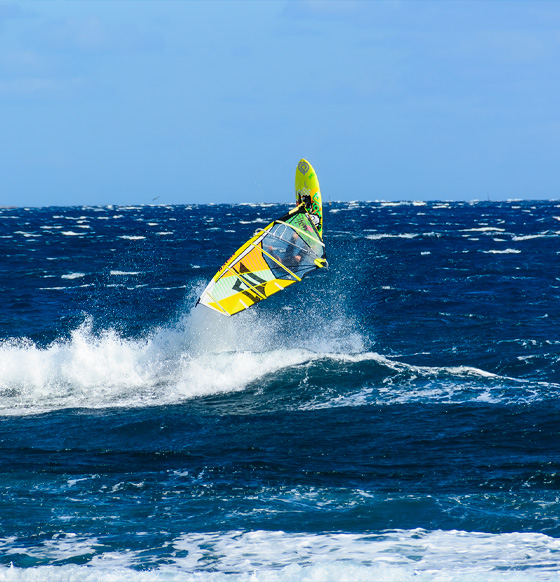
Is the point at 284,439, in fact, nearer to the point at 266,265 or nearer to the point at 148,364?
the point at 148,364

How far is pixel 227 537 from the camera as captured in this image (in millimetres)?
8500

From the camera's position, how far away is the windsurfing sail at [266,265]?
55.7 ft

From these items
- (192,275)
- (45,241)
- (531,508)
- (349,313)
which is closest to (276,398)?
(531,508)

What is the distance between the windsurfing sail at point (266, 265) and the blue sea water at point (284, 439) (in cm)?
158

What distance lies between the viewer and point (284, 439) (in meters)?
12.1

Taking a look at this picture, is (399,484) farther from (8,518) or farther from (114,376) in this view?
A: (114,376)

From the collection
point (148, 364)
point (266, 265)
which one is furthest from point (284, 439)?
point (266, 265)

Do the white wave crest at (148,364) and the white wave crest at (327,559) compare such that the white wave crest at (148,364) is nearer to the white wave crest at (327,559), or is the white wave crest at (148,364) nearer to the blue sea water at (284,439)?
the blue sea water at (284,439)

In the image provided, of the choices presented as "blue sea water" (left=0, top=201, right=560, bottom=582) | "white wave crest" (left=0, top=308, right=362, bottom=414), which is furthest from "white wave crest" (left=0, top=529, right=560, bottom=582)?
"white wave crest" (left=0, top=308, right=362, bottom=414)

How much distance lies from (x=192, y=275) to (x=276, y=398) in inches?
766

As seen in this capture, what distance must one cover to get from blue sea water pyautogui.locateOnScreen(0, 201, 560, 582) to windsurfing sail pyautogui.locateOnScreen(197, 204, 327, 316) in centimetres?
158

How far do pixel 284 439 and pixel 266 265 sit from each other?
6623 mm

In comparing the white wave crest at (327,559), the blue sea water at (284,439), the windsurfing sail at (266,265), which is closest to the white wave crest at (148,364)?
the blue sea water at (284,439)

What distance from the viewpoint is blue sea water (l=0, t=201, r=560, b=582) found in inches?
319
